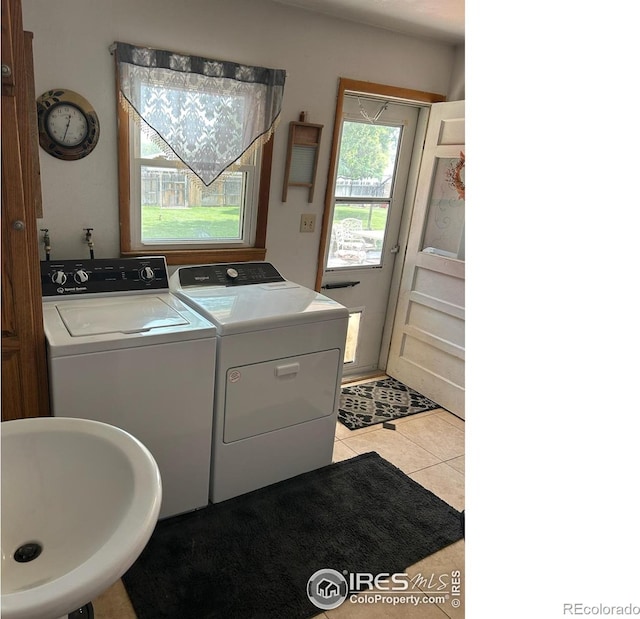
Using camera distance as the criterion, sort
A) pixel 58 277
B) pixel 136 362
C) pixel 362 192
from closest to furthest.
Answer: pixel 136 362 < pixel 58 277 < pixel 362 192

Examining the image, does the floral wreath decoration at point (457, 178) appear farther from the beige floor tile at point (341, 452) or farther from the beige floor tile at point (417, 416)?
the beige floor tile at point (341, 452)

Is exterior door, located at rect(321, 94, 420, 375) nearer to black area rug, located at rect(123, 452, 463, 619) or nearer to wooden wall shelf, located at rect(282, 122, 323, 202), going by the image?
wooden wall shelf, located at rect(282, 122, 323, 202)

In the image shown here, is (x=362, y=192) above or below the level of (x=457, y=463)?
above

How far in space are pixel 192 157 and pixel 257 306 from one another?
858 millimetres

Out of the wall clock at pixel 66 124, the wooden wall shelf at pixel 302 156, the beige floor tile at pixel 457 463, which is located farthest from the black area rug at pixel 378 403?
the wall clock at pixel 66 124

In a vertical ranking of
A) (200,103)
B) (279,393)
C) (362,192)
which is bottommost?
(279,393)

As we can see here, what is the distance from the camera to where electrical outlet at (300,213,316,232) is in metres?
2.99

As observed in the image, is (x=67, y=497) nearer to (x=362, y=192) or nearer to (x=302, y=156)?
(x=302, y=156)

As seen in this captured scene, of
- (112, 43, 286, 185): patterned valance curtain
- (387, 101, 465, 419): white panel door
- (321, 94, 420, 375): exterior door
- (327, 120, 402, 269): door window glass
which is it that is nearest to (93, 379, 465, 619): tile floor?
(387, 101, 465, 419): white panel door

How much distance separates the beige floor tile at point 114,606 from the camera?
1.65 meters

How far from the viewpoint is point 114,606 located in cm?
168

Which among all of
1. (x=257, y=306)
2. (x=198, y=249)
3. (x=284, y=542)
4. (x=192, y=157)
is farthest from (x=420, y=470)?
(x=192, y=157)

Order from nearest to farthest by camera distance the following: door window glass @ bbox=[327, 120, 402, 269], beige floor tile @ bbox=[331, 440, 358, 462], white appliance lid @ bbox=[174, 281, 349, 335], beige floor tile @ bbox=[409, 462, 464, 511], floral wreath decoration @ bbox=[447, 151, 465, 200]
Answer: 1. white appliance lid @ bbox=[174, 281, 349, 335]
2. beige floor tile @ bbox=[409, 462, 464, 511]
3. beige floor tile @ bbox=[331, 440, 358, 462]
4. floral wreath decoration @ bbox=[447, 151, 465, 200]
5. door window glass @ bbox=[327, 120, 402, 269]
